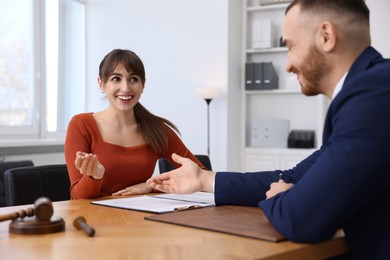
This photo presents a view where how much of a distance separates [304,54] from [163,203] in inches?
27.9

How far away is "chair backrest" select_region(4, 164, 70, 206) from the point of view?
2211 mm

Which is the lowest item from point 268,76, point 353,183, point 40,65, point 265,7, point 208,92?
point 353,183

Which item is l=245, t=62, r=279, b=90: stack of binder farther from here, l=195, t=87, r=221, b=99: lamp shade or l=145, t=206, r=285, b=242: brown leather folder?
l=145, t=206, r=285, b=242: brown leather folder

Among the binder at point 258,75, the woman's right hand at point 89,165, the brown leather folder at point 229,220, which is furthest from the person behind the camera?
the binder at point 258,75

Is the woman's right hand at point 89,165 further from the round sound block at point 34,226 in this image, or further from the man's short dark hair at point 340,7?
the man's short dark hair at point 340,7

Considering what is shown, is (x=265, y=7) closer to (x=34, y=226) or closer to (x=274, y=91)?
(x=274, y=91)

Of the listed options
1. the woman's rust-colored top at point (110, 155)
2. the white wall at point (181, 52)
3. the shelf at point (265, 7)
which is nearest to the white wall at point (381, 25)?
the shelf at point (265, 7)

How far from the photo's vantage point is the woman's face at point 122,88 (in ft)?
9.37

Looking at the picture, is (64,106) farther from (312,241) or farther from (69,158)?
(312,241)

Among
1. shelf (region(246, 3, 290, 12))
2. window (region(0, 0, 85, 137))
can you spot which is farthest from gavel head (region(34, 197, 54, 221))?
shelf (region(246, 3, 290, 12))

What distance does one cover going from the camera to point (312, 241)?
1.25m

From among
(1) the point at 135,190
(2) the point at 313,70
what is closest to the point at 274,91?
(1) the point at 135,190

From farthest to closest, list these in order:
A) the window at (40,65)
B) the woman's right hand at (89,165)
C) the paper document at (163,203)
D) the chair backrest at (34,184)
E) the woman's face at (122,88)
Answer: the window at (40,65) → the woman's face at (122,88) → the chair backrest at (34,184) → the woman's right hand at (89,165) → the paper document at (163,203)

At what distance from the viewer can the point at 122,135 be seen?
2.80 meters
